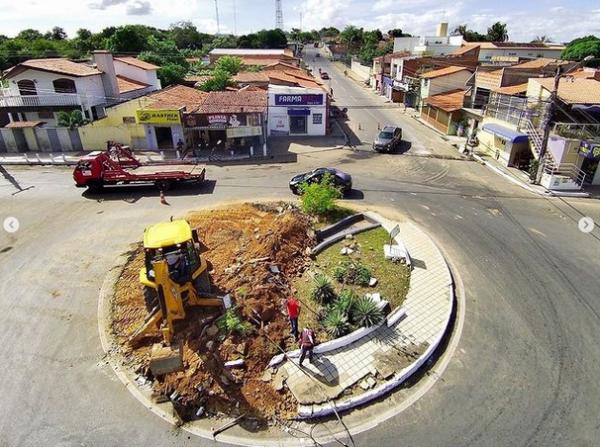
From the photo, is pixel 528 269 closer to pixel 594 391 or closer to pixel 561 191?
pixel 594 391

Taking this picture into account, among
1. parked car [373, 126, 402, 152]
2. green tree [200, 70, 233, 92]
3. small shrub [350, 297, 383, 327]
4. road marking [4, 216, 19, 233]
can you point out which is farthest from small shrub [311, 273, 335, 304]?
green tree [200, 70, 233, 92]

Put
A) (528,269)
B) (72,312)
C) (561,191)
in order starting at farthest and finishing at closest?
(561,191)
(528,269)
(72,312)

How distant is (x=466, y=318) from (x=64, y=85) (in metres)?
35.5

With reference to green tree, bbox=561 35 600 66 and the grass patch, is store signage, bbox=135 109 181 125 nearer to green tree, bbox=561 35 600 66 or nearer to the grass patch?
the grass patch

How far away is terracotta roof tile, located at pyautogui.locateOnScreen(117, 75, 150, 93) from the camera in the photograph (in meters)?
36.6

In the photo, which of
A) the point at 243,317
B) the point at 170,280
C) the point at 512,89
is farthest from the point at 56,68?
the point at 512,89

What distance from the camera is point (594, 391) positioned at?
29.2ft

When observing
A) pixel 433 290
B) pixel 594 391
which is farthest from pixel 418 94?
pixel 594 391

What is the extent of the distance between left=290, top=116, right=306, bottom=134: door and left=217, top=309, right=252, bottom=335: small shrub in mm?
26345

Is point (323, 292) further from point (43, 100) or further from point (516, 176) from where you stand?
point (43, 100)

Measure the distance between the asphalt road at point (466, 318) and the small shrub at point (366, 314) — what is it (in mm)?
2317

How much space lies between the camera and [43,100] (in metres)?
31.0

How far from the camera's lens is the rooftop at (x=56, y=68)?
3036cm

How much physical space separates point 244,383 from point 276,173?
17.0 meters
